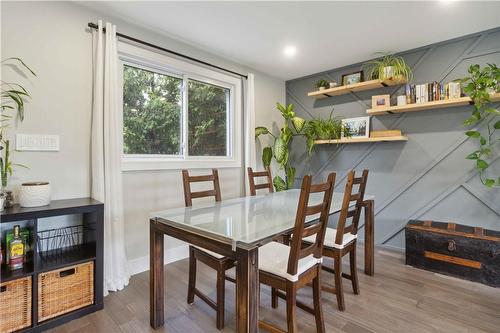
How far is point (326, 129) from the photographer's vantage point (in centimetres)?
362

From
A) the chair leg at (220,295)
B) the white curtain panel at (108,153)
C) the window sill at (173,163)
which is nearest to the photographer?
the chair leg at (220,295)

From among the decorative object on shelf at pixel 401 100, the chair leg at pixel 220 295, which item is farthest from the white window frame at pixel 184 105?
the decorative object on shelf at pixel 401 100

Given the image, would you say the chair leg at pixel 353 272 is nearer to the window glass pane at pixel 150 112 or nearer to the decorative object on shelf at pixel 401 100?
the decorative object on shelf at pixel 401 100

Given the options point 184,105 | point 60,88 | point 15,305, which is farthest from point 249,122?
point 15,305

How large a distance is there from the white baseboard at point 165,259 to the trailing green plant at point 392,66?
3.14m

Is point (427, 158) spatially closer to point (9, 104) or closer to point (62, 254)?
point (62, 254)

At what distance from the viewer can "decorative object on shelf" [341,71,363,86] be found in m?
3.42

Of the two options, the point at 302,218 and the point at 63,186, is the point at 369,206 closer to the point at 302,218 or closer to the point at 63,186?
the point at 302,218

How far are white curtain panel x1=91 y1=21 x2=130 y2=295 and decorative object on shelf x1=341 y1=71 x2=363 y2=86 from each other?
284 centimetres

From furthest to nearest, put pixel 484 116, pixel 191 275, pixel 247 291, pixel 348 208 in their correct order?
pixel 484 116
pixel 191 275
pixel 348 208
pixel 247 291

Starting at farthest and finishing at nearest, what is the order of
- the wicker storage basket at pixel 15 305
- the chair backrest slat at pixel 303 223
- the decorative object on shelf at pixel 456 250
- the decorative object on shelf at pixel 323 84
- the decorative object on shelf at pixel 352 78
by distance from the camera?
the decorative object on shelf at pixel 323 84
the decorative object on shelf at pixel 352 78
the decorative object on shelf at pixel 456 250
the wicker storage basket at pixel 15 305
the chair backrest slat at pixel 303 223

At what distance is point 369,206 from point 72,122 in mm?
2816

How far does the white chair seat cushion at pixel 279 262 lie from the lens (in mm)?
1424

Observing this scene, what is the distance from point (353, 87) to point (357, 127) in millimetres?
544
